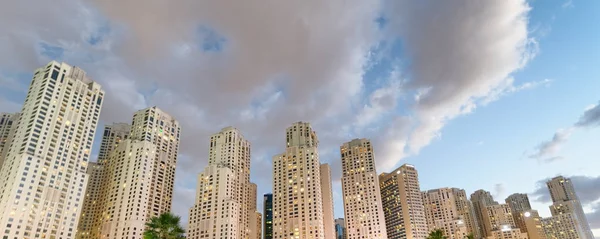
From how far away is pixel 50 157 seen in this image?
156625 millimetres

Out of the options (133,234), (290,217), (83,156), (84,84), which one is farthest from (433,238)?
(84,84)

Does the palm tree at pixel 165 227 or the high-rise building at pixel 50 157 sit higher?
the high-rise building at pixel 50 157

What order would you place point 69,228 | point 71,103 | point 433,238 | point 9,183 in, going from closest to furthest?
point 433,238
point 9,183
point 69,228
point 71,103

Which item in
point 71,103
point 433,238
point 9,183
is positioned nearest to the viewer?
point 433,238

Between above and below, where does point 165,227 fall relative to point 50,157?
below

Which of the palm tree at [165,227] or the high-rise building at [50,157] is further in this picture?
the high-rise building at [50,157]

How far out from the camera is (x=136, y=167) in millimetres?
196875

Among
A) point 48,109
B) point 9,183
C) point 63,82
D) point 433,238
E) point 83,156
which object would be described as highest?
point 63,82

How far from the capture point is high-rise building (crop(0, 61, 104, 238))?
470 ft

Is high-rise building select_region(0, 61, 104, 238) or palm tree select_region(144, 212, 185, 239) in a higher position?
high-rise building select_region(0, 61, 104, 238)

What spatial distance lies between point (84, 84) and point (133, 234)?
6998 centimetres

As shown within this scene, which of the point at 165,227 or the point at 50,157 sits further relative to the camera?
the point at 50,157

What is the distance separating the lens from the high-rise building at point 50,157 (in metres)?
143

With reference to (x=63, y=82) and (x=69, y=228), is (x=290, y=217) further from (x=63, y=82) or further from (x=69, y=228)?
(x=63, y=82)
